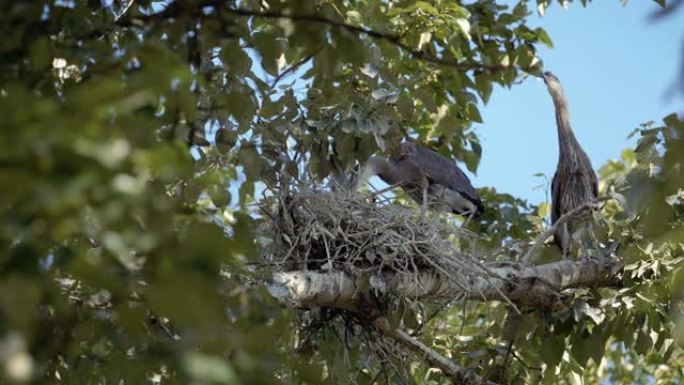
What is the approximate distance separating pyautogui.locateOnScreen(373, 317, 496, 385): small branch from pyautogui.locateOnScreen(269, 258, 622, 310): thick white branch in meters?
0.16

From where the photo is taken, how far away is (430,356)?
4.75 m

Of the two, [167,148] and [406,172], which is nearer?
[167,148]

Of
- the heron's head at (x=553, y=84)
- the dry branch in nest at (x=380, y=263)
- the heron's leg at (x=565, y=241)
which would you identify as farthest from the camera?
the heron's head at (x=553, y=84)

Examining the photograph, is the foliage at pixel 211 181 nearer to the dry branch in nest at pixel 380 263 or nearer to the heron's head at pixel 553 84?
the dry branch in nest at pixel 380 263

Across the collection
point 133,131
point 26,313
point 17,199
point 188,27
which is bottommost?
point 26,313

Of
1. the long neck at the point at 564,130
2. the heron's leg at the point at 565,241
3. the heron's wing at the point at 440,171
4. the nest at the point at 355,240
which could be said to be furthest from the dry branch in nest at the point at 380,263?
the long neck at the point at 564,130

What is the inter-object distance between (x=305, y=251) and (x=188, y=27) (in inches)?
81.3

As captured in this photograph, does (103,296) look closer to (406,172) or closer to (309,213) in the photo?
(309,213)

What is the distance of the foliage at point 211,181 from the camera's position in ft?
5.20

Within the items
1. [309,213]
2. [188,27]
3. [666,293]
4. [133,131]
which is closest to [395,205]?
[309,213]

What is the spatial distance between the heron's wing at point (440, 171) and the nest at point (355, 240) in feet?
8.02

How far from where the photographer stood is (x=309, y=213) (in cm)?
483

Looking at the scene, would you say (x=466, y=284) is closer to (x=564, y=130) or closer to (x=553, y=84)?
(x=564, y=130)

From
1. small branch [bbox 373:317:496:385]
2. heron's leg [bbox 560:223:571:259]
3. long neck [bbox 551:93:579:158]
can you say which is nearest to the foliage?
small branch [bbox 373:317:496:385]
